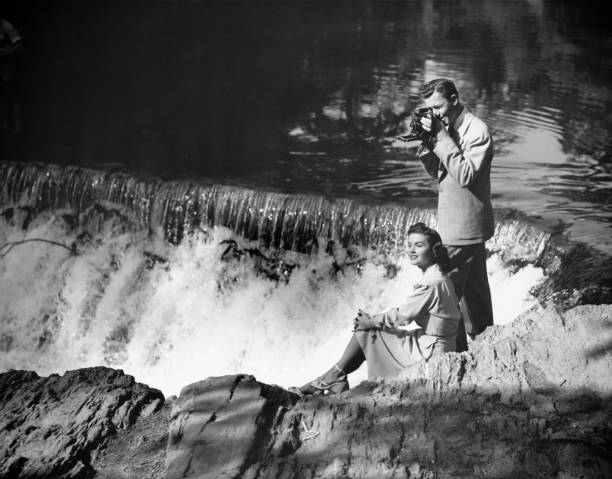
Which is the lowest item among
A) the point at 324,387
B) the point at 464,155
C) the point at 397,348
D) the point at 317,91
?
the point at 317,91

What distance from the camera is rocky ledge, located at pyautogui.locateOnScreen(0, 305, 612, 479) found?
12.6 ft

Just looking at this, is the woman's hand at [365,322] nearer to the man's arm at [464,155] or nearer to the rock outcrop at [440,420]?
the rock outcrop at [440,420]

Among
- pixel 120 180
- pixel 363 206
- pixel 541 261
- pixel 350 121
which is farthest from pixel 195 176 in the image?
pixel 541 261

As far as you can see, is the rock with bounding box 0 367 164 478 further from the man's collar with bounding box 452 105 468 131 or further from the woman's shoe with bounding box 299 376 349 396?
the man's collar with bounding box 452 105 468 131

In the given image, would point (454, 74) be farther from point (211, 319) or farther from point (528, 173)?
point (211, 319)

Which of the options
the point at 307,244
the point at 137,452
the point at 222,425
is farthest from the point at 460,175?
the point at 307,244

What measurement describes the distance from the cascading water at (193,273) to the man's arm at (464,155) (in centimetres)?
236

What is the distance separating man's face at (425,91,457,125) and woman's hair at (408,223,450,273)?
632mm

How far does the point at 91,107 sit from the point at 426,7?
31.1 feet

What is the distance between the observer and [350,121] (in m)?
11.5

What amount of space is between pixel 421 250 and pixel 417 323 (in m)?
0.45

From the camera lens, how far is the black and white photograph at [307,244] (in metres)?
4.17

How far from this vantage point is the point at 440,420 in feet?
13.4

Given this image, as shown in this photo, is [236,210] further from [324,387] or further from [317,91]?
[317,91]
